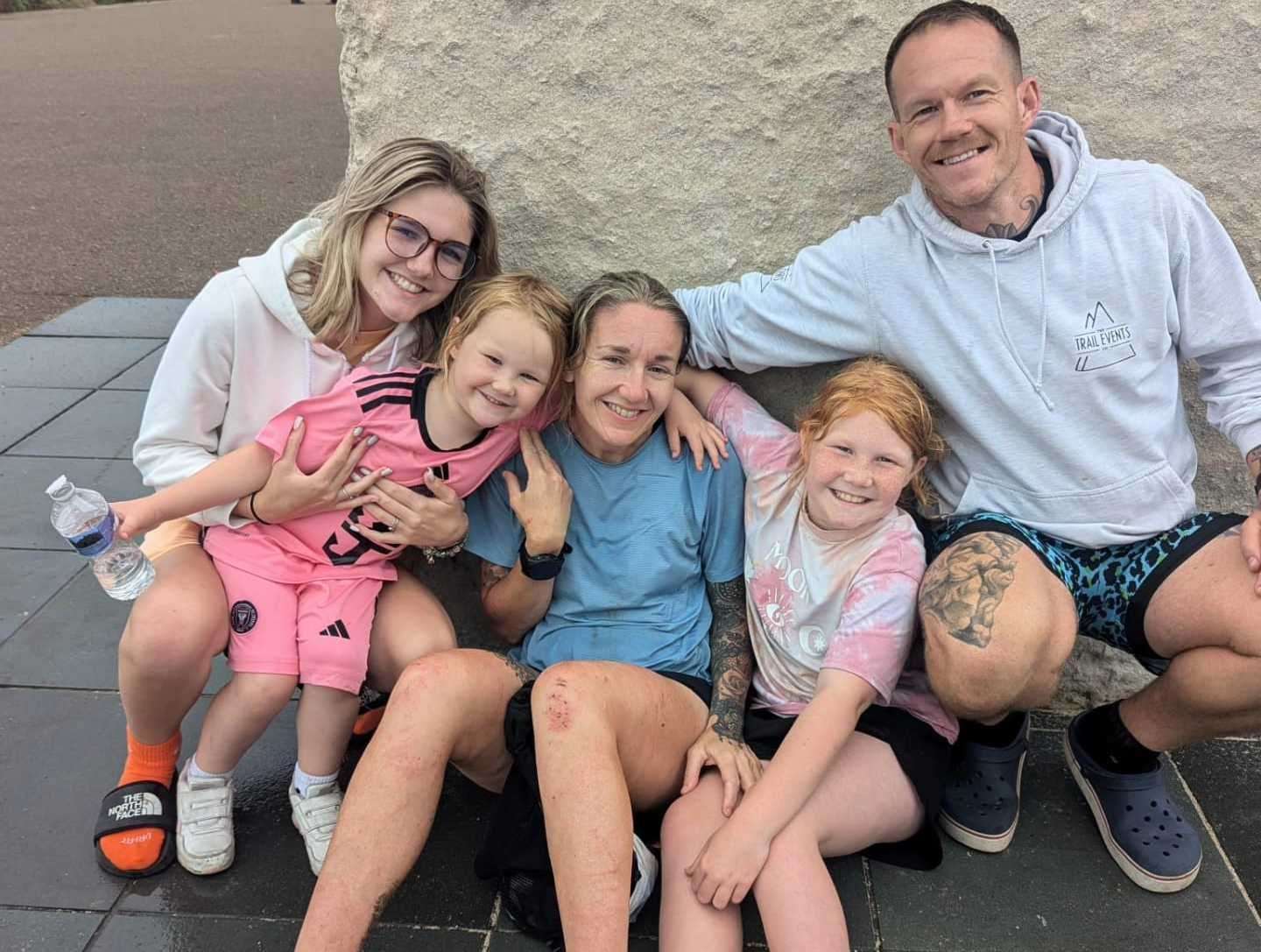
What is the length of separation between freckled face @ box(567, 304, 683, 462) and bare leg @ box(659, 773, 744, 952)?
28.0 inches

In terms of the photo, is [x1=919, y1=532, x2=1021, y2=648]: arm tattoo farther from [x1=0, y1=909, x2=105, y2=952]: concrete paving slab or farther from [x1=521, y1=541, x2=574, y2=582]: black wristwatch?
[x1=0, y1=909, x2=105, y2=952]: concrete paving slab

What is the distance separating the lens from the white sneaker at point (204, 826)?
2031 millimetres

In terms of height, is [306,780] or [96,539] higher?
[96,539]

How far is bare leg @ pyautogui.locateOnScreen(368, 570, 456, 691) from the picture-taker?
2131 mm

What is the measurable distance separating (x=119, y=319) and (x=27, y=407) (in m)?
1.05

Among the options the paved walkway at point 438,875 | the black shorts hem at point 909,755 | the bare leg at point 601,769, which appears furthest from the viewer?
the black shorts hem at point 909,755

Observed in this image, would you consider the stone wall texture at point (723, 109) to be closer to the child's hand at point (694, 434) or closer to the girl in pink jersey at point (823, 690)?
the child's hand at point (694, 434)

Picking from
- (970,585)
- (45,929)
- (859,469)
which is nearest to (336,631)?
(45,929)

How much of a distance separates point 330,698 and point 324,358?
27.6 inches

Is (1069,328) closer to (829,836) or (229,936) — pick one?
(829,836)

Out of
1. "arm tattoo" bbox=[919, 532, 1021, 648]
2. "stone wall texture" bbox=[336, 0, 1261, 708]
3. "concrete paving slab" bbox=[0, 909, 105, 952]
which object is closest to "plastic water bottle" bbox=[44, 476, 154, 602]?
"concrete paving slab" bbox=[0, 909, 105, 952]

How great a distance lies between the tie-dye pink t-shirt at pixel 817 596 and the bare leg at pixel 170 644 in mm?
1085

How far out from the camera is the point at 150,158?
8.19 meters

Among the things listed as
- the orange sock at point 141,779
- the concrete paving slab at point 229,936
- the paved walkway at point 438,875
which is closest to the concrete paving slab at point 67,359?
the paved walkway at point 438,875
